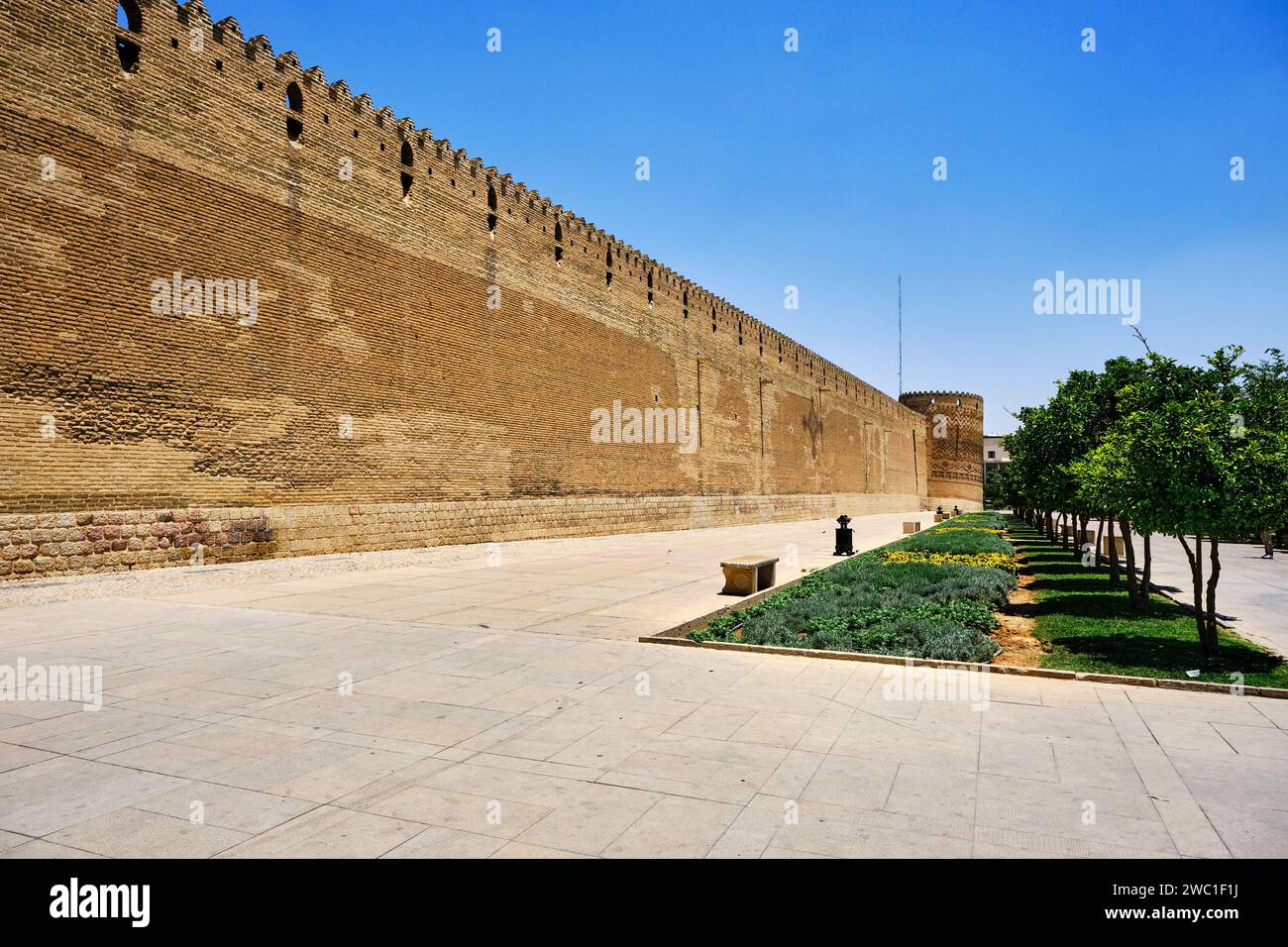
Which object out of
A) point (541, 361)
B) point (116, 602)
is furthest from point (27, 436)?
point (541, 361)

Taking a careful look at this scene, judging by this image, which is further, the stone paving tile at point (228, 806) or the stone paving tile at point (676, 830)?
the stone paving tile at point (228, 806)

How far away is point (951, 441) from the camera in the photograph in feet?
234

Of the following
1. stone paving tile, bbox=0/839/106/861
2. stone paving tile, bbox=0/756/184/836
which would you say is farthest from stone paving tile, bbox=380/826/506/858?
stone paving tile, bbox=0/756/184/836

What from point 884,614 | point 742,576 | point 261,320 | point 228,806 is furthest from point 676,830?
point 261,320

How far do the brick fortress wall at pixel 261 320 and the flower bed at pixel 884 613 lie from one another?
8548mm

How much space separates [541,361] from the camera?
69.7 feet

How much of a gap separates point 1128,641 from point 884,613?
236 cm

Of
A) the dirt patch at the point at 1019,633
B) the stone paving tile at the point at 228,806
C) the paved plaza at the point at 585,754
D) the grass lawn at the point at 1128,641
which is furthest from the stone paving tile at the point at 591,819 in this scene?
the grass lawn at the point at 1128,641

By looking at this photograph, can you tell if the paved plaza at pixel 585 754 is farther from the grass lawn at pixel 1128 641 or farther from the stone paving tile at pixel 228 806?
the grass lawn at pixel 1128 641

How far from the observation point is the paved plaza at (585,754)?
3377 millimetres

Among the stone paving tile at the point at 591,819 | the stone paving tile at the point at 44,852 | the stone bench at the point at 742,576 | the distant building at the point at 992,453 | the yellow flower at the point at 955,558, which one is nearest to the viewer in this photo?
the stone paving tile at the point at 44,852

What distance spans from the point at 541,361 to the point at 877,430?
4059cm

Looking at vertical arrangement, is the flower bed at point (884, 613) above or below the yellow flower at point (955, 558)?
above
